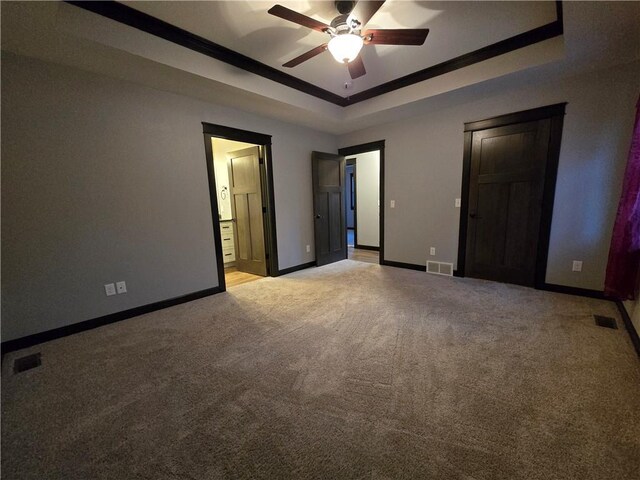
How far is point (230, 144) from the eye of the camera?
448cm

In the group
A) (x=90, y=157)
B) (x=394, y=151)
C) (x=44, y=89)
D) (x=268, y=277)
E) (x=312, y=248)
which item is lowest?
(x=268, y=277)

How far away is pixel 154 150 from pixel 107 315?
1811 millimetres

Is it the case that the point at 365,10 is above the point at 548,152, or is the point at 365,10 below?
above

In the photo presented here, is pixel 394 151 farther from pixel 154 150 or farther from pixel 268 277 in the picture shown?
pixel 154 150

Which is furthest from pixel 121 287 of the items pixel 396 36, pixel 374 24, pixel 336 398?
pixel 374 24

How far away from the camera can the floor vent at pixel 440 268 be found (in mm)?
3826

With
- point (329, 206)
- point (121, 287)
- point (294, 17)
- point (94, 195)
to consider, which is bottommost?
point (121, 287)

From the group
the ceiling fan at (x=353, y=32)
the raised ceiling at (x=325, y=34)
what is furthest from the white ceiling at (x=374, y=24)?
the ceiling fan at (x=353, y=32)

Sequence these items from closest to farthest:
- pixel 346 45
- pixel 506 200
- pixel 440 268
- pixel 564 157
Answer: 1. pixel 346 45
2. pixel 564 157
3. pixel 506 200
4. pixel 440 268

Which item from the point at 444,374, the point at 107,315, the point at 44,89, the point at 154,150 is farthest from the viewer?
the point at 154,150

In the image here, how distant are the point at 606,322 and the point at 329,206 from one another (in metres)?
3.76

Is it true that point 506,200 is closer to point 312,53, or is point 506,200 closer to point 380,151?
point 380,151

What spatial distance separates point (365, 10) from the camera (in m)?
1.73

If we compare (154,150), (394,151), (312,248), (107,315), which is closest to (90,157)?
(154,150)
